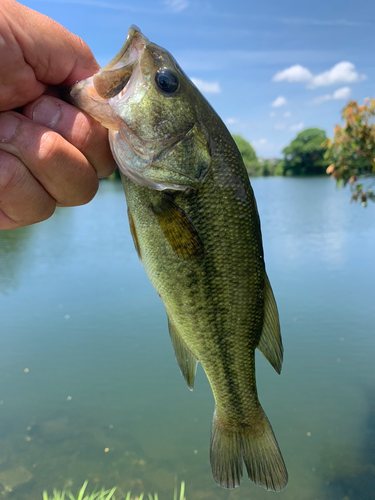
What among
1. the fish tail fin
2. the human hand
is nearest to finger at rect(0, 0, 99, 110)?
the human hand

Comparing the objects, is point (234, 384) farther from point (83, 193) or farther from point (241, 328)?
point (83, 193)

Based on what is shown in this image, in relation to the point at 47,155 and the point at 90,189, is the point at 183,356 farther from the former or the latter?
the point at 47,155

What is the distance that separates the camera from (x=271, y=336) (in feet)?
6.52

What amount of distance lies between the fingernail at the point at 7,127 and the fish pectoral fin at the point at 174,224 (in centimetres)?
68

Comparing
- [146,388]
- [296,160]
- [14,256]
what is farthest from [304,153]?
[146,388]

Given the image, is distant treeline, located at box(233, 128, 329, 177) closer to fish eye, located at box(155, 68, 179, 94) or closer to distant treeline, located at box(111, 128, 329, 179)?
distant treeline, located at box(111, 128, 329, 179)

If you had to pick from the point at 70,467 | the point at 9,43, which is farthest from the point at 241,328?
the point at 70,467

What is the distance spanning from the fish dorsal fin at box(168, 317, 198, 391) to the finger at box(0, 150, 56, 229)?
2.81 ft

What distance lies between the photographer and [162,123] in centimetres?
168

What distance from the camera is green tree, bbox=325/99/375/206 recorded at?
484cm

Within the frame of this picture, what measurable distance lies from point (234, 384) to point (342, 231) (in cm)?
2055

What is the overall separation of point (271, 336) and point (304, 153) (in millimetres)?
91447

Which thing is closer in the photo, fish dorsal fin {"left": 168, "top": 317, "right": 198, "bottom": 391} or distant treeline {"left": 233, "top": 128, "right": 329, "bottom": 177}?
fish dorsal fin {"left": 168, "top": 317, "right": 198, "bottom": 391}

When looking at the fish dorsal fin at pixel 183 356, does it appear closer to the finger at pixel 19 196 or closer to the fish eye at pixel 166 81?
the finger at pixel 19 196
